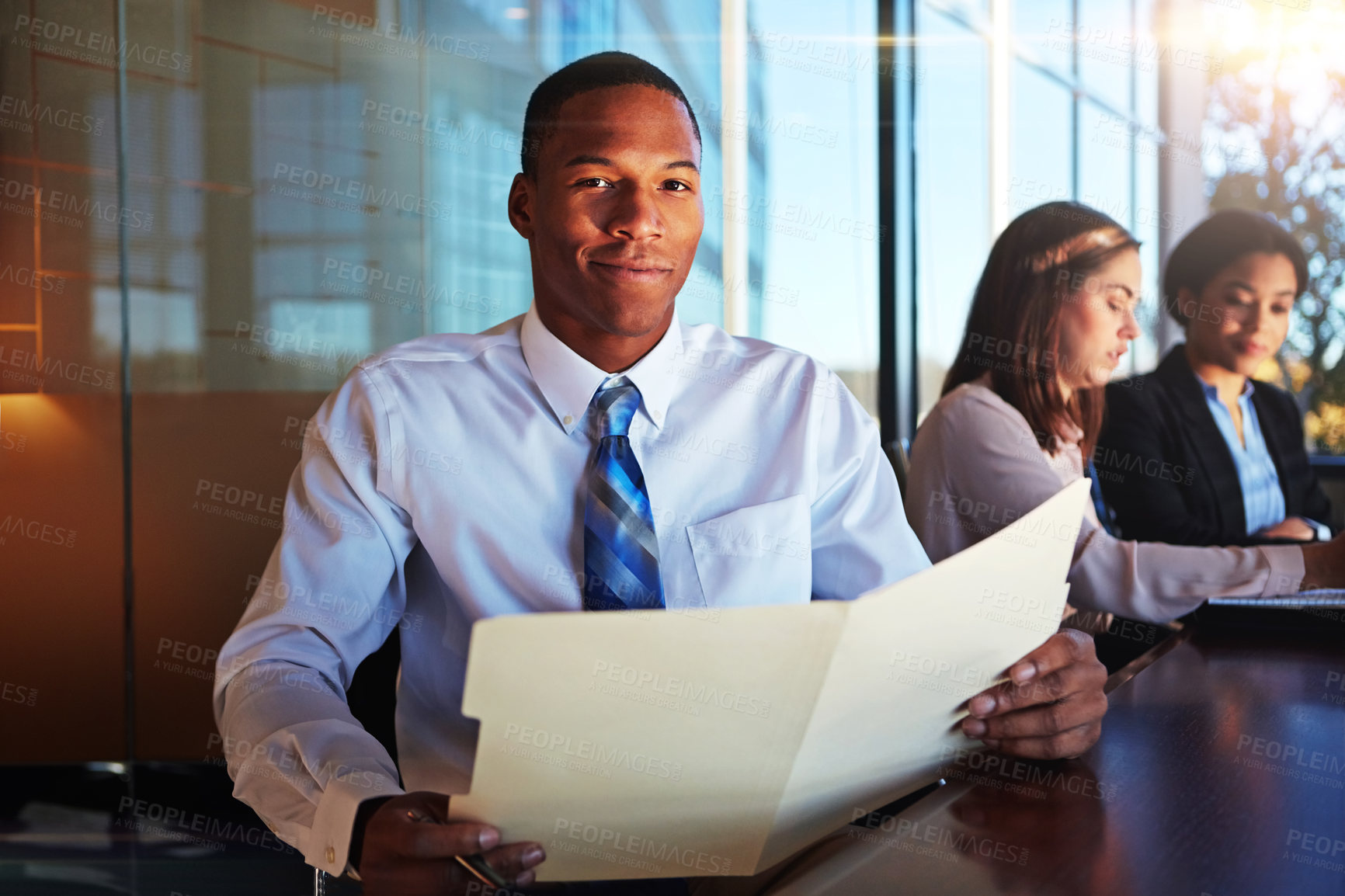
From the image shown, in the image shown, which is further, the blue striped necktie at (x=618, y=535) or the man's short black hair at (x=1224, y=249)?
the man's short black hair at (x=1224, y=249)

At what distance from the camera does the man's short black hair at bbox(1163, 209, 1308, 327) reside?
102 inches

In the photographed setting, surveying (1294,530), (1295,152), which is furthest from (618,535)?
(1295,152)

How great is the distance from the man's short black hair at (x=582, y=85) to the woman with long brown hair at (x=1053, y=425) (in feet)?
2.81

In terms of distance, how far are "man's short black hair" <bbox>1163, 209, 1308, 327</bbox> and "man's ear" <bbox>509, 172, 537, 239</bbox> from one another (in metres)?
1.98

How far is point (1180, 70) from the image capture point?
4.25 meters

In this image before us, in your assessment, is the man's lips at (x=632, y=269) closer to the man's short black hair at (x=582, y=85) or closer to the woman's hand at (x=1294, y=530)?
the man's short black hair at (x=582, y=85)

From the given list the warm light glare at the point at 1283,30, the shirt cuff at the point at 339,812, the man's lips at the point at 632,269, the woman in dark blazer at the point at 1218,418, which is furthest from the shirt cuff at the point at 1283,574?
the warm light glare at the point at 1283,30

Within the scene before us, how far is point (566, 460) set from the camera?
1173 millimetres

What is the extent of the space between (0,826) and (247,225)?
1.82 meters

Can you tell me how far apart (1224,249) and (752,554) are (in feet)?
6.78

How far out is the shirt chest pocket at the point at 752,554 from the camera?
1.17m

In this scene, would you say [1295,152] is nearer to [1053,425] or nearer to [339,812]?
[1053,425]

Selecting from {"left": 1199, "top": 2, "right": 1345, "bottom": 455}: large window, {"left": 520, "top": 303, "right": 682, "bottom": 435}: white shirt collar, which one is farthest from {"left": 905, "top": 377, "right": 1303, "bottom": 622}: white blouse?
{"left": 1199, "top": 2, "right": 1345, "bottom": 455}: large window

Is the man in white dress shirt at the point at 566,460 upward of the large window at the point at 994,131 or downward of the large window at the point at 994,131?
downward
